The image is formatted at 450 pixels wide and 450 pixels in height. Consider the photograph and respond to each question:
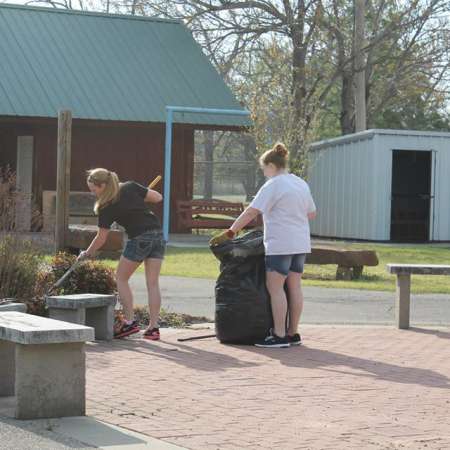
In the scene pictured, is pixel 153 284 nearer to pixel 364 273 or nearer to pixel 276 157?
pixel 276 157

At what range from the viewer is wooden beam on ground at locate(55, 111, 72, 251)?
1265 centimetres

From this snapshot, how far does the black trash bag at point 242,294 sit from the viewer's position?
35.5ft

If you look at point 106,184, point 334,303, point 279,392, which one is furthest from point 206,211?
point 279,392

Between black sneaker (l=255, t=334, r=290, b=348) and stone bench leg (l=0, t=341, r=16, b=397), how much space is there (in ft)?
10.2

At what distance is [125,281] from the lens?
11.0 meters

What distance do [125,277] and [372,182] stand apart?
18466 millimetres

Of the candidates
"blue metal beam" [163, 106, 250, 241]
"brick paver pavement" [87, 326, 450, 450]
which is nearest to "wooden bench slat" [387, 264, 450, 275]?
"brick paver pavement" [87, 326, 450, 450]

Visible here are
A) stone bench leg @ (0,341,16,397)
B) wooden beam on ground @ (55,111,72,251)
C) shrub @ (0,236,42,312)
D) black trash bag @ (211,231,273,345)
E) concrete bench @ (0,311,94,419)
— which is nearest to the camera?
concrete bench @ (0,311,94,419)

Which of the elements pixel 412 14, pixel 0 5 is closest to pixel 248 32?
pixel 412 14

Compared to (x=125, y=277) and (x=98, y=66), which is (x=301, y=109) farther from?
(x=125, y=277)

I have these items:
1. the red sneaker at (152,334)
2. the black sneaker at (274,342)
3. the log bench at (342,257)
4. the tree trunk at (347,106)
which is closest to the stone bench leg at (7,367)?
the red sneaker at (152,334)

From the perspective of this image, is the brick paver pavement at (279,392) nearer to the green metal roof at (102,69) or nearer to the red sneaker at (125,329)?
the red sneaker at (125,329)

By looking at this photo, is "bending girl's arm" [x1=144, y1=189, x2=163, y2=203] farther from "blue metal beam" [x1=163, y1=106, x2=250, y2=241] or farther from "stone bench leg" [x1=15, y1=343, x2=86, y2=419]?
"blue metal beam" [x1=163, y1=106, x2=250, y2=241]

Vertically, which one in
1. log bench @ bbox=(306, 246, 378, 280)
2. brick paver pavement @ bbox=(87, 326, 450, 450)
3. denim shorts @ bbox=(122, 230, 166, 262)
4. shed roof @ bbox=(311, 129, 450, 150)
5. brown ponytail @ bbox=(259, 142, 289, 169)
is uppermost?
shed roof @ bbox=(311, 129, 450, 150)
